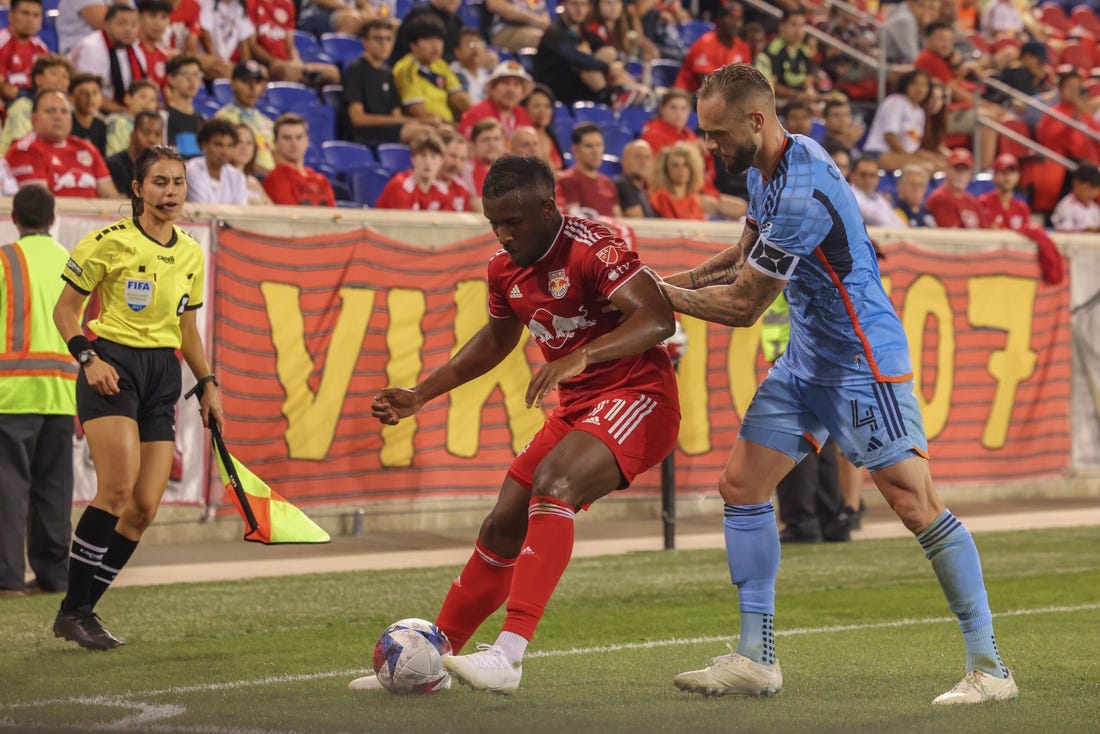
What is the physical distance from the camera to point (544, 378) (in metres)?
5.73

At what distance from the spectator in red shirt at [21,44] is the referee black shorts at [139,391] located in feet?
21.6

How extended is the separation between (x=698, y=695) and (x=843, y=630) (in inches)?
88.1

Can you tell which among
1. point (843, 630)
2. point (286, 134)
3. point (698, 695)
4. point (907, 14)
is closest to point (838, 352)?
point (698, 695)

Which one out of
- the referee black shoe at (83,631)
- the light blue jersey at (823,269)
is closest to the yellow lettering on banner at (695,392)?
the referee black shoe at (83,631)

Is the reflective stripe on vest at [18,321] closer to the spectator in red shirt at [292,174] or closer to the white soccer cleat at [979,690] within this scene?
the spectator in red shirt at [292,174]

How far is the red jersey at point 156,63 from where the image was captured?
14.5m

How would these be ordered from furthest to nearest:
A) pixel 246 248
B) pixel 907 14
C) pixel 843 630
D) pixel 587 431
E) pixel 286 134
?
pixel 907 14 → pixel 286 134 → pixel 246 248 → pixel 843 630 → pixel 587 431

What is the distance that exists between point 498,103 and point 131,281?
27.5ft

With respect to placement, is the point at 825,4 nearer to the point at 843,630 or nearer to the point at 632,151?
the point at 632,151

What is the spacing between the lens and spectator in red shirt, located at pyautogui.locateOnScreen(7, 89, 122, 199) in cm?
1202

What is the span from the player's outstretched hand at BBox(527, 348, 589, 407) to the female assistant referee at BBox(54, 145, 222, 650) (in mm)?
2689

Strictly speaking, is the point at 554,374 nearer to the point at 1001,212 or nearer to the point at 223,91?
the point at 223,91

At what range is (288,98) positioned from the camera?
52.1 feet

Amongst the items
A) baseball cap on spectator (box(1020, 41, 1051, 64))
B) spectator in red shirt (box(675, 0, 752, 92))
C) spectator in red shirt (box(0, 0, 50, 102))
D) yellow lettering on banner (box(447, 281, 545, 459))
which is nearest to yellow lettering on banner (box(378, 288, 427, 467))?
yellow lettering on banner (box(447, 281, 545, 459))
